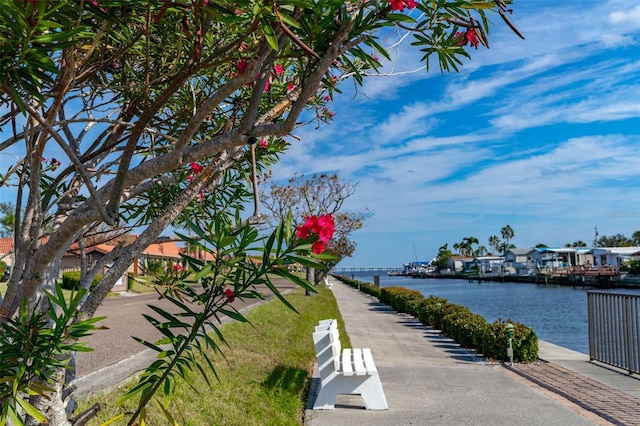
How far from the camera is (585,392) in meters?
7.15

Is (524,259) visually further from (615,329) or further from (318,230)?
(318,230)

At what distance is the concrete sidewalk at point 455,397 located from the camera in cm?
590

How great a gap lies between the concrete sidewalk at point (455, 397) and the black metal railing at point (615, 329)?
338mm

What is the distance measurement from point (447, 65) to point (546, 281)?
7233cm

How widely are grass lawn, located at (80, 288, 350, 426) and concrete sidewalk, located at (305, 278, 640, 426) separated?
1.43ft

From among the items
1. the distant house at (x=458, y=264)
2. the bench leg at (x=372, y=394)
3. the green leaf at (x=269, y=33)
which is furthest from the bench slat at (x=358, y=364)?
the distant house at (x=458, y=264)

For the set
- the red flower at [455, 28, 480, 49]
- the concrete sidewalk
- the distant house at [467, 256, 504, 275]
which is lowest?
the concrete sidewalk

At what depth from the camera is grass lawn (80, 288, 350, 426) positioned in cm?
511

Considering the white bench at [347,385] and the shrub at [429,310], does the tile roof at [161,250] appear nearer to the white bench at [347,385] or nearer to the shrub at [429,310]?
the white bench at [347,385]

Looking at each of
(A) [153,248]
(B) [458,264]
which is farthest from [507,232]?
(A) [153,248]

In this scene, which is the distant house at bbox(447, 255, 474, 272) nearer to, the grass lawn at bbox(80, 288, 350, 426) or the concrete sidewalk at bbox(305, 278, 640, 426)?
the concrete sidewalk at bbox(305, 278, 640, 426)

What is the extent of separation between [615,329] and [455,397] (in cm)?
353

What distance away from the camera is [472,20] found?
256cm

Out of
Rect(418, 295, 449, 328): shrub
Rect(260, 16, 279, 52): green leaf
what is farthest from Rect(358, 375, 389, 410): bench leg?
Rect(418, 295, 449, 328): shrub
